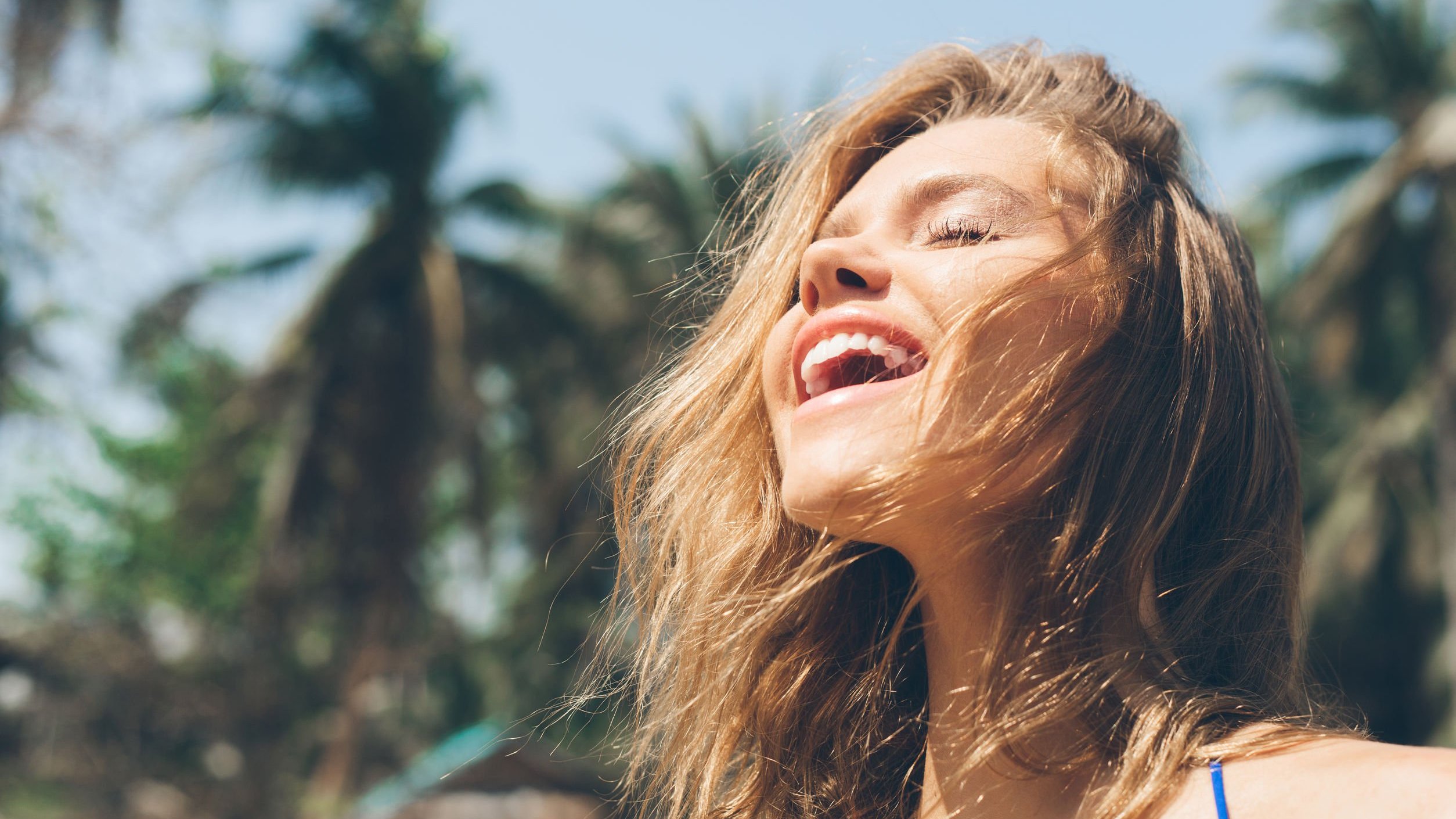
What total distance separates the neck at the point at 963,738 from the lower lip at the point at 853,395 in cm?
22

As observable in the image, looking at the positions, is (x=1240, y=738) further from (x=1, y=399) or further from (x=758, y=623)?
(x=1, y=399)

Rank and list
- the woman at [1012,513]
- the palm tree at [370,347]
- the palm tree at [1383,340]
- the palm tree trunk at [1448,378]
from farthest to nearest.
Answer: the palm tree at [1383,340] → the palm tree trunk at [1448,378] → the palm tree at [370,347] → the woman at [1012,513]

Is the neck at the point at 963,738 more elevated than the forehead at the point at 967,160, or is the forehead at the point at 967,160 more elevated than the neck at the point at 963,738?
the forehead at the point at 967,160

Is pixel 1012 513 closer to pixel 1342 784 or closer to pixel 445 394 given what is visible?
pixel 1342 784

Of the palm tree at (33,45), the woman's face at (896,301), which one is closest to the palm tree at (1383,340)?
the palm tree at (33,45)

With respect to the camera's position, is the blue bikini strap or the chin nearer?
the blue bikini strap

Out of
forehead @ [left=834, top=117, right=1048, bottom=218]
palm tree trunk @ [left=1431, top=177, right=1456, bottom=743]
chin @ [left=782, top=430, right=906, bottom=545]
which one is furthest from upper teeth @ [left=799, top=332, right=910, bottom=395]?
palm tree trunk @ [left=1431, top=177, right=1456, bottom=743]

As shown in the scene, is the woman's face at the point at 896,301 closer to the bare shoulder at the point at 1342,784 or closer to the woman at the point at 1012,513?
the woman at the point at 1012,513

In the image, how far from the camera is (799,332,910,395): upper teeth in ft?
4.34

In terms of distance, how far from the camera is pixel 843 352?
4.41 ft

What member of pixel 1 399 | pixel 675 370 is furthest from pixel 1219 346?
pixel 1 399

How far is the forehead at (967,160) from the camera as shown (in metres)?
1.39

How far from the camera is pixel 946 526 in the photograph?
4.23 feet

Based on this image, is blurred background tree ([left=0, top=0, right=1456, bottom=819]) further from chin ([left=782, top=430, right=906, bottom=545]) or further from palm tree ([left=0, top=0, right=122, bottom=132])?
chin ([left=782, top=430, right=906, bottom=545])
